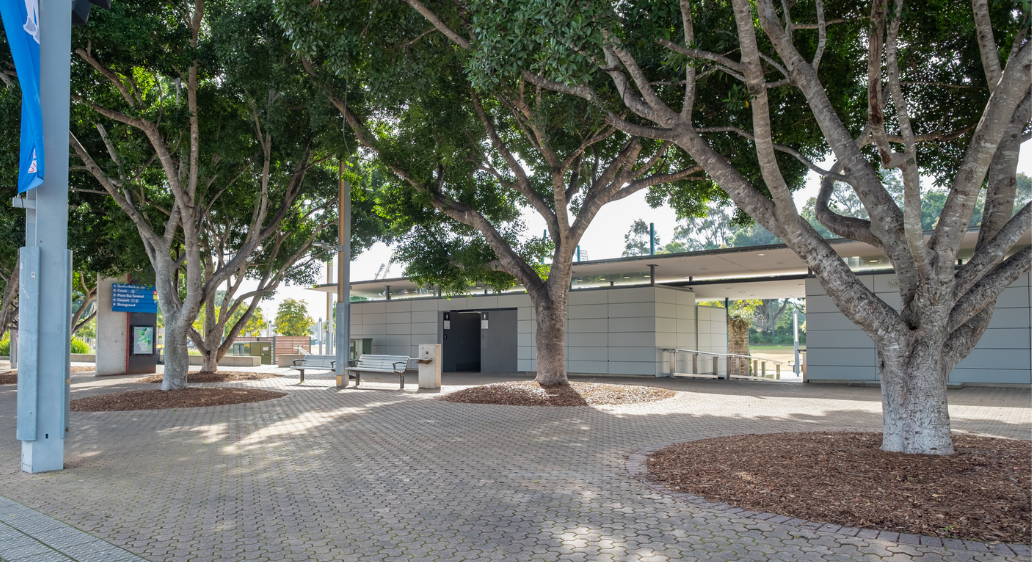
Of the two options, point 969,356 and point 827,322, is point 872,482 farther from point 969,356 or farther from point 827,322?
point 969,356

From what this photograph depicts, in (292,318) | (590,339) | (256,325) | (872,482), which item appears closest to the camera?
(872,482)

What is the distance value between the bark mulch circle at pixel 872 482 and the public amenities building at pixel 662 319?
1004cm

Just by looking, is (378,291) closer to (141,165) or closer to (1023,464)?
(141,165)

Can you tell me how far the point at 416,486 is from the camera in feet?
20.8

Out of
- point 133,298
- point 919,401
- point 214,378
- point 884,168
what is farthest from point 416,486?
point 133,298

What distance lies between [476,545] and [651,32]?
6385 millimetres

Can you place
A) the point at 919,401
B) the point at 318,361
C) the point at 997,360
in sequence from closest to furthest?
the point at 919,401 < the point at 997,360 < the point at 318,361

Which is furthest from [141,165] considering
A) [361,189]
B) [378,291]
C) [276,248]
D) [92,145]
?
[378,291]

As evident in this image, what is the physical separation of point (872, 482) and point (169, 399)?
518 inches

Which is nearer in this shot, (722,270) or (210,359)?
(722,270)

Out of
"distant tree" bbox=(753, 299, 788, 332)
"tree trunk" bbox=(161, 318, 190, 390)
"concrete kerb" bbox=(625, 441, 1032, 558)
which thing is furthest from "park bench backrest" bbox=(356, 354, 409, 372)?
"distant tree" bbox=(753, 299, 788, 332)

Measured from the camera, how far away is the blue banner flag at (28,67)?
6.80 metres

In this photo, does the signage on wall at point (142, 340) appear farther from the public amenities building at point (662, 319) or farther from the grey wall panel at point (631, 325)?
the grey wall panel at point (631, 325)

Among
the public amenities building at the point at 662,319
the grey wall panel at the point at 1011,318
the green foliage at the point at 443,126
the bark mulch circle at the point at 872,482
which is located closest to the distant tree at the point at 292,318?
the public amenities building at the point at 662,319
